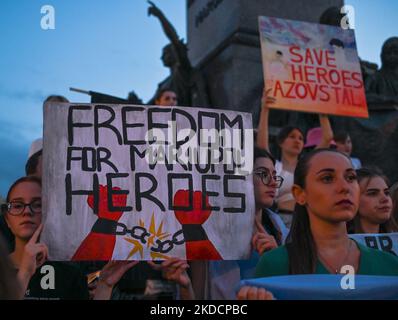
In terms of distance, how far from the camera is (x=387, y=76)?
9266mm

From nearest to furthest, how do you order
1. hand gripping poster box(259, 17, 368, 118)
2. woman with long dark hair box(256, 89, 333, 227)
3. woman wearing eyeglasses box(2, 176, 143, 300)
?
woman wearing eyeglasses box(2, 176, 143, 300)
woman with long dark hair box(256, 89, 333, 227)
hand gripping poster box(259, 17, 368, 118)

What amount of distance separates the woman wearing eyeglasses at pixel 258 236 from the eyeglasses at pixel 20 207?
1108 mm

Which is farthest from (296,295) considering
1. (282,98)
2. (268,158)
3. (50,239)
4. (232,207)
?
(282,98)

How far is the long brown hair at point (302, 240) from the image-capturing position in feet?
11.2

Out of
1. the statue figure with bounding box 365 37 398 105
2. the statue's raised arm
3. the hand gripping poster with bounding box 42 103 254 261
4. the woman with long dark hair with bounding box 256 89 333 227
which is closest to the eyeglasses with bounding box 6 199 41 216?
the hand gripping poster with bounding box 42 103 254 261

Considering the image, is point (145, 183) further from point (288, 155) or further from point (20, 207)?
point (288, 155)

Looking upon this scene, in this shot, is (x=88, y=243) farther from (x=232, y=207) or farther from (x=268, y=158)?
(x=268, y=158)

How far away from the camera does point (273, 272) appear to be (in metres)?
3.38

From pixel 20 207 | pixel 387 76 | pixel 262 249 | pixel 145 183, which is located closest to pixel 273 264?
pixel 262 249

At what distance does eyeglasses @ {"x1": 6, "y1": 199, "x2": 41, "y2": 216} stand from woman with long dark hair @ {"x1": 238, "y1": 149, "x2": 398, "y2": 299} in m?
1.33

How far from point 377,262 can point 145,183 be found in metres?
1.42

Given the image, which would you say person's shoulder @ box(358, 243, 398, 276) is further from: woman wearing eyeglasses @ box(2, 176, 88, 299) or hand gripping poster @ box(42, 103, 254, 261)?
woman wearing eyeglasses @ box(2, 176, 88, 299)

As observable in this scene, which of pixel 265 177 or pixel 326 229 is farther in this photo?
pixel 265 177

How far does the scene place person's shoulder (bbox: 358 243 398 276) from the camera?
3.47 metres
